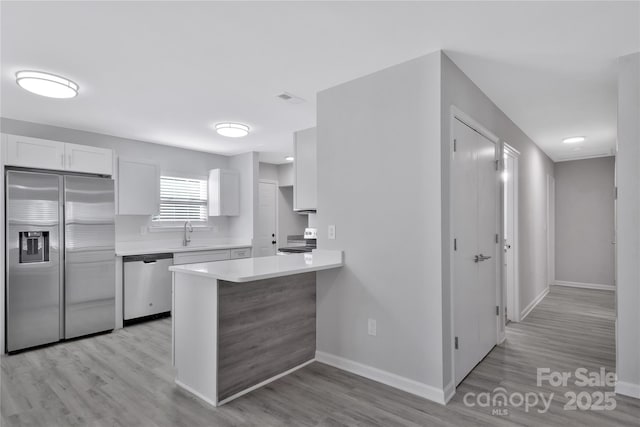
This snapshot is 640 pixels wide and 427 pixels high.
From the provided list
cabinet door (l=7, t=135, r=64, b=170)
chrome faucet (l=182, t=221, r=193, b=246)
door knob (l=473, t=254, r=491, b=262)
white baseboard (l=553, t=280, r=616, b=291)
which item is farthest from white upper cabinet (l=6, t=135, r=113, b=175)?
white baseboard (l=553, t=280, r=616, b=291)

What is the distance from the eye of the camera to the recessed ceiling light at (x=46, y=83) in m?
2.80

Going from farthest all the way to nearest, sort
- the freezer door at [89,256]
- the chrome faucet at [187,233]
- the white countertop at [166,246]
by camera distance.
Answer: the chrome faucet at [187,233]
the white countertop at [166,246]
the freezer door at [89,256]

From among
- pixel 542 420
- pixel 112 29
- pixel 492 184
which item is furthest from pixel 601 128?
pixel 112 29

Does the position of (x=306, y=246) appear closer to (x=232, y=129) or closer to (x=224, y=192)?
(x=224, y=192)

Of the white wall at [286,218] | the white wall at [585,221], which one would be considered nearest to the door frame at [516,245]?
the white wall at [585,221]

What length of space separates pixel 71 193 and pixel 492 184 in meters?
4.40

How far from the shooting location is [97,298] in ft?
13.4

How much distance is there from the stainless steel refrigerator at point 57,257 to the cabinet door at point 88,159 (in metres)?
0.13

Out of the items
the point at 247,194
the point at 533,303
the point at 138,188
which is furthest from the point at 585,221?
the point at 138,188

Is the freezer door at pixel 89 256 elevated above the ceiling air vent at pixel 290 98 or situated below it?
below

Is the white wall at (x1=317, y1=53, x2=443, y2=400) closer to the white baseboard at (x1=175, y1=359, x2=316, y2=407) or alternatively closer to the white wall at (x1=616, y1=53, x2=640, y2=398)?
the white baseboard at (x1=175, y1=359, x2=316, y2=407)

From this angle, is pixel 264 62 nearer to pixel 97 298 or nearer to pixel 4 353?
pixel 97 298

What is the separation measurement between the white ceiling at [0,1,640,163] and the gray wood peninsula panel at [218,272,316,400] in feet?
5.40

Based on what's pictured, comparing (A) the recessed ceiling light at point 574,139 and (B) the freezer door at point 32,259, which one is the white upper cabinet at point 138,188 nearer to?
(B) the freezer door at point 32,259
